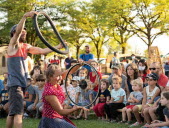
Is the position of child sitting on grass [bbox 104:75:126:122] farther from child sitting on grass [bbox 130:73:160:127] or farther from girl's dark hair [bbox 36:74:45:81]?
girl's dark hair [bbox 36:74:45:81]

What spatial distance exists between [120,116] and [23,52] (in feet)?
12.6

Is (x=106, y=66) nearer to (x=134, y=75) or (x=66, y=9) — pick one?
(x=66, y=9)

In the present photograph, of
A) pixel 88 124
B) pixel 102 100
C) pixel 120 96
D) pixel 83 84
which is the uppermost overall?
pixel 83 84

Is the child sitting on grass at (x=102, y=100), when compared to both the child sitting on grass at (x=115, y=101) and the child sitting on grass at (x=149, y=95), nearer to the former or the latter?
the child sitting on grass at (x=115, y=101)

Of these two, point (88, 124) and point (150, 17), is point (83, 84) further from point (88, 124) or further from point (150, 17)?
point (150, 17)

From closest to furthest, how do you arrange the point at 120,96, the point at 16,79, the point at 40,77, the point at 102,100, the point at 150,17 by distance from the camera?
the point at 16,79 → the point at 120,96 → the point at 102,100 → the point at 40,77 → the point at 150,17

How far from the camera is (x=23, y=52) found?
5.43 metres

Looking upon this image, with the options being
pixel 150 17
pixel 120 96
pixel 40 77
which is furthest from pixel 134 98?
pixel 150 17

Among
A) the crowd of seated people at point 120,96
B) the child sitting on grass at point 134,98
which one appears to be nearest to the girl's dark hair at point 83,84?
the crowd of seated people at point 120,96

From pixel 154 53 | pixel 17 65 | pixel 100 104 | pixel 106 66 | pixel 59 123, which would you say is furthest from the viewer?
pixel 106 66

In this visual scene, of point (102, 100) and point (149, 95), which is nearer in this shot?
point (149, 95)

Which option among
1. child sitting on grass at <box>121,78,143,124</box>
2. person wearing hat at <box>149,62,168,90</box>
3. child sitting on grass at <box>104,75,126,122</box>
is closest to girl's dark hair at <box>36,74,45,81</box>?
child sitting on grass at <box>104,75,126,122</box>

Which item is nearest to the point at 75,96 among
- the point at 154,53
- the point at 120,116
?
the point at 120,116

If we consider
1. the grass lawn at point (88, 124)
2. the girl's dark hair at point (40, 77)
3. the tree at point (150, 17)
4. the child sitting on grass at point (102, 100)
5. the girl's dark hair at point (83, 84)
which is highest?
the tree at point (150, 17)
